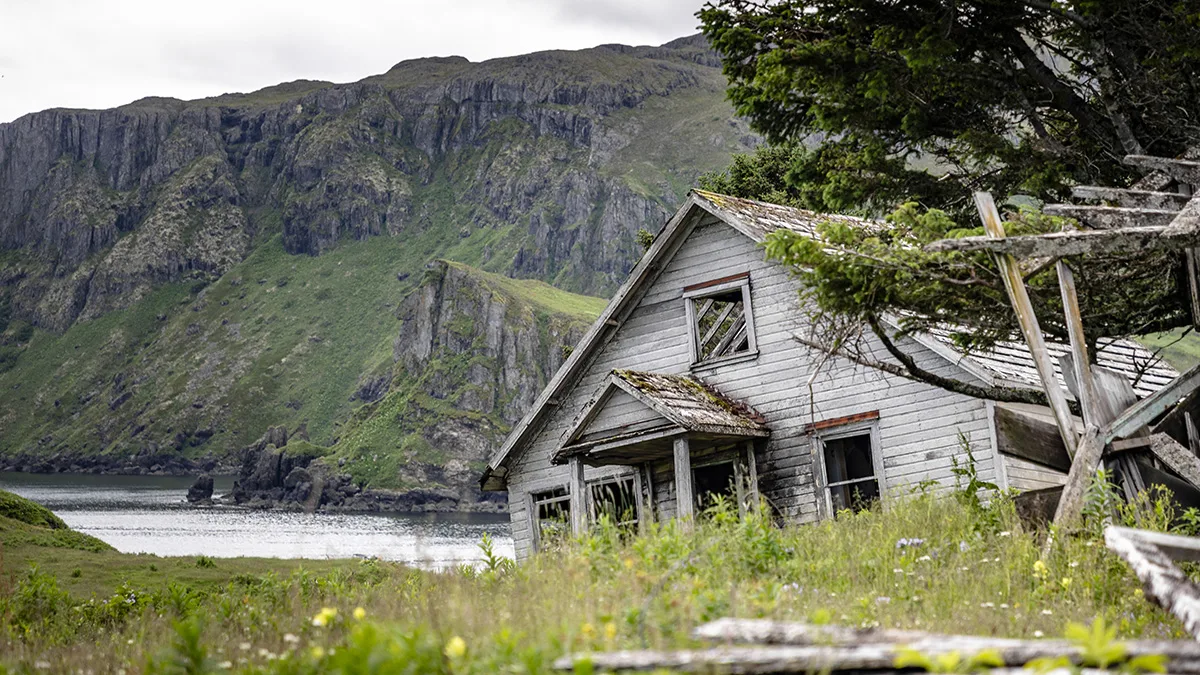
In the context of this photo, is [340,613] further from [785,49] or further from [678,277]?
[678,277]

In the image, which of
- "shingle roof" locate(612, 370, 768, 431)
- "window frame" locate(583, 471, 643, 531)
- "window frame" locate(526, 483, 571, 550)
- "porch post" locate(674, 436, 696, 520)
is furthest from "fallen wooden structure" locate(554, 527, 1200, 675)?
"window frame" locate(526, 483, 571, 550)

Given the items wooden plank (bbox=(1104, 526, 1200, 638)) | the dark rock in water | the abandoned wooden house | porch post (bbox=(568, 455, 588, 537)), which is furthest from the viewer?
the dark rock in water

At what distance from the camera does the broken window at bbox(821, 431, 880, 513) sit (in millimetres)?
21078

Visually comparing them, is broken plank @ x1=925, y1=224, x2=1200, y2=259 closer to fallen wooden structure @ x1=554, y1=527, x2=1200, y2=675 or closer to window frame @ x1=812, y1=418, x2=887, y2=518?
fallen wooden structure @ x1=554, y1=527, x2=1200, y2=675

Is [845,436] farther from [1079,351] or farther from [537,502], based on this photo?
[1079,351]

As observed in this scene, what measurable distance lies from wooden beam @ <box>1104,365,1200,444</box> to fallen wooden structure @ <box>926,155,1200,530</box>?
0.04 feet

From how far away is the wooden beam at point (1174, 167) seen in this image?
11852 mm

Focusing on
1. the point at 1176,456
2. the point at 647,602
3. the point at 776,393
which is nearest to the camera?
the point at 647,602

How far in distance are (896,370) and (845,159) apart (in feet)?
9.72

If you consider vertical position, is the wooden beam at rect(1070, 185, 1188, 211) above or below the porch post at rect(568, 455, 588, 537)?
above

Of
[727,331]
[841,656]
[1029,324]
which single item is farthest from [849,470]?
[841,656]

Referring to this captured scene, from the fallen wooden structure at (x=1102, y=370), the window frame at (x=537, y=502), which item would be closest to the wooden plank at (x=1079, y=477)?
the fallen wooden structure at (x=1102, y=370)

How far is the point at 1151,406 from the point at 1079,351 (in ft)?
3.65

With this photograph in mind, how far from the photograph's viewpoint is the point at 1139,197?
39.8 ft
